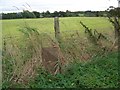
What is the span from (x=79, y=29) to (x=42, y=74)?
2723mm

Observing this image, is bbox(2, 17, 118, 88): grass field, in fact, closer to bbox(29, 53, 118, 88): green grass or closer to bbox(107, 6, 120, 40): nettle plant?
bbox(29, 53, 118, 88): green grass

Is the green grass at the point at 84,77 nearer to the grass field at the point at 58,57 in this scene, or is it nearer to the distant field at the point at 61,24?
the grass field at the point at 58,57

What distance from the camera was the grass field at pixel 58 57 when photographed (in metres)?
7.98

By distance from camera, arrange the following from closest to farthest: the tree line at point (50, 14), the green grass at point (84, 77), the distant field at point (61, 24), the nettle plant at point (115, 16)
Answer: the green grass at point (84, 77) < the distant field at point (61, 24) < the tree line at point (50, 14) < the nettle plant at point (115, 16)

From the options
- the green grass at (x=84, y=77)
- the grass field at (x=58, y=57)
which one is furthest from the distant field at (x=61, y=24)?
the green grass at (x=84, y=77)

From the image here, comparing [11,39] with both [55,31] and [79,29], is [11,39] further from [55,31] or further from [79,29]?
[79,29]

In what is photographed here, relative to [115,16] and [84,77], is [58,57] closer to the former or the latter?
[84,77]

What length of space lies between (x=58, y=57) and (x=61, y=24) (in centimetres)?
131

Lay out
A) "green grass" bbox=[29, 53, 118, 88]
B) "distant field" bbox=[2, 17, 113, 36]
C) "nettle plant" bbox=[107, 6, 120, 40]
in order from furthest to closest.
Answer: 1. "nettle plant" bbox=[107, 6, 120, 40]
2. "distant field" bbox=[2, 17, 113, 36]
3. "green grass" bbox=[29, 53, 118, 88]

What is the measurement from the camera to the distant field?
9111 mm

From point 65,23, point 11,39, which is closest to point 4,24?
point 11,39

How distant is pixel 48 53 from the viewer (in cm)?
894

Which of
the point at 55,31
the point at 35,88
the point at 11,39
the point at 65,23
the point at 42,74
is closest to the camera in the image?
the point at 35,88

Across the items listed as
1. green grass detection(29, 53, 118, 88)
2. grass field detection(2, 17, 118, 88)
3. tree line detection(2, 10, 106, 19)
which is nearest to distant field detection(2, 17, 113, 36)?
grass field detection(2, 17, 118, 88)
